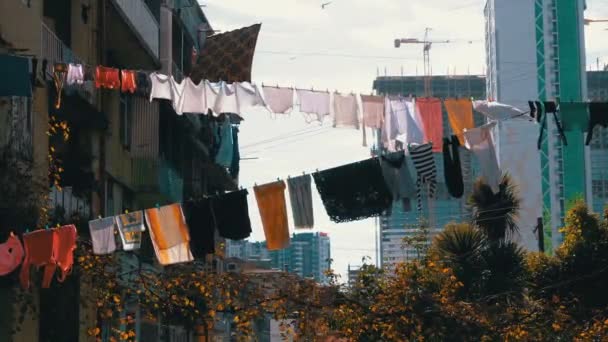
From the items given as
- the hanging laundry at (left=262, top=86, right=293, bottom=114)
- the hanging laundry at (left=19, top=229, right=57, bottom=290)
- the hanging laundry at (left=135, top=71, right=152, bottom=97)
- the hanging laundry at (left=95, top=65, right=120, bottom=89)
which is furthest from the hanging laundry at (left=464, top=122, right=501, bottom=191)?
the hanging laundry at (left=19, top=229, right=57, bottom=290)

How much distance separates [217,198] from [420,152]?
10.1ft

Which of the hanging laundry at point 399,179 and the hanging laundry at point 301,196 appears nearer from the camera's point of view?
the hanging laundry at point 301,196

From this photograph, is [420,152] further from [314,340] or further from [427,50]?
[427,50]

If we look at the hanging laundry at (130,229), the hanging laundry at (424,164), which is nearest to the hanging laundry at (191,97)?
the hanging laundry at (130,229)

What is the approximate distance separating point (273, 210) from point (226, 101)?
68.0 inches

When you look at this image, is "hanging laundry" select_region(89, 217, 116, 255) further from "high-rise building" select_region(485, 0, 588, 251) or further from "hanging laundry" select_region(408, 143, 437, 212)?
"high-rise building" select_region(485, 0, 588, 251)

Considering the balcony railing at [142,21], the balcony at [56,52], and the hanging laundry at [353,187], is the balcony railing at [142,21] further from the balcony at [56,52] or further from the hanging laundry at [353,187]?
the hanging laundry at [353,187]

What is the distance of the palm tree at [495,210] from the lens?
32438mm

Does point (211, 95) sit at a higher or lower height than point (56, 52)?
lower

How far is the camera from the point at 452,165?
1941 centimetres

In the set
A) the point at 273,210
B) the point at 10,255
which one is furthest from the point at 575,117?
the point at 10,255

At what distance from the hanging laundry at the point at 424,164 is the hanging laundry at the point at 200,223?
310 cm

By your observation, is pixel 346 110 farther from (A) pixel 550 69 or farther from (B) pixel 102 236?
(A) pixel 550 69

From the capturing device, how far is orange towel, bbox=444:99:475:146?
19094 millimetres
